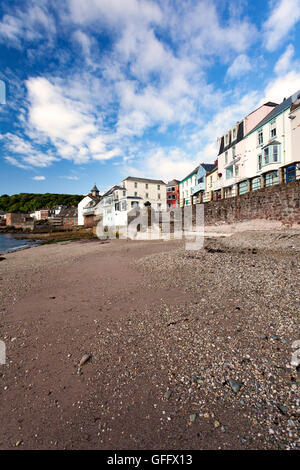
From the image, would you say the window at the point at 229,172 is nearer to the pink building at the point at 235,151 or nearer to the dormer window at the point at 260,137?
the pink building at the point at 235,151

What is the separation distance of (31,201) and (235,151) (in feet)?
568

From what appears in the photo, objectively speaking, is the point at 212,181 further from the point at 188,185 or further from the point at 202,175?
the point at 188,185

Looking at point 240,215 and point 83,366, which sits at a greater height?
point 240,215

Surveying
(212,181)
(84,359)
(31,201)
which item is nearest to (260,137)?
(212,181)

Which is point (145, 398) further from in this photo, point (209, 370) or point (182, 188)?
point (182, 188)

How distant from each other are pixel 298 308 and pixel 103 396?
15.5 ft

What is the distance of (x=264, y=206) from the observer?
16.0 meters

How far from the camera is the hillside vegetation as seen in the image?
490ft

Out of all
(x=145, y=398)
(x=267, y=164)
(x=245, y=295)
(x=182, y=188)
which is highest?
(x=182, y=188)

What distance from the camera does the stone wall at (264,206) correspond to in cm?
1359

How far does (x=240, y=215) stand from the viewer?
61.0 ft

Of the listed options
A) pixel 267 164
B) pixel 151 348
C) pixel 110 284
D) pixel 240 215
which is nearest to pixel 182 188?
pixel 267 164

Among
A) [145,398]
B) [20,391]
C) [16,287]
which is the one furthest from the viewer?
[16,287]
